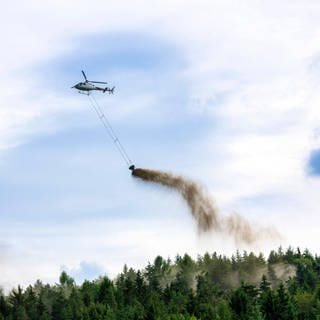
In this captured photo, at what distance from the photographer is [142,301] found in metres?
162

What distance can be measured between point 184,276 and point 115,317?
61.4m

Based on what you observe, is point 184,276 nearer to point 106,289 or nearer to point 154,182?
point 106,289

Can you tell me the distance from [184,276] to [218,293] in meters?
16.0

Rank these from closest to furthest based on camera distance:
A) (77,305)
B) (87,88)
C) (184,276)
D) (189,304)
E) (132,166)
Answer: (132,166), (87,88), (189,304), (77,305), (184,276)

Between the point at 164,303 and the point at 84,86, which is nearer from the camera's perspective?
the point at 84,86

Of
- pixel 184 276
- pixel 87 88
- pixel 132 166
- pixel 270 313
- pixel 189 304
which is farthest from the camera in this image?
pixel 184 276

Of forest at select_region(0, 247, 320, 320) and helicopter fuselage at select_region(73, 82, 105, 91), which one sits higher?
helicopter fuselage at select_region(73, 82, 105, 91)

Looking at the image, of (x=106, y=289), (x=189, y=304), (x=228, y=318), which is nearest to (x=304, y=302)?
(x=189, y=304)

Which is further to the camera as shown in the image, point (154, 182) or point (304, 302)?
point (304, 302)

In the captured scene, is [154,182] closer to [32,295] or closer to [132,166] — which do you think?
[132,166]

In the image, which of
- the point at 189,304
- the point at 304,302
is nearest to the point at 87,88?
the point at 189,304

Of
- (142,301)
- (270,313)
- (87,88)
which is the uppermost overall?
(87,88)

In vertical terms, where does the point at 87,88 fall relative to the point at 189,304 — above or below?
above

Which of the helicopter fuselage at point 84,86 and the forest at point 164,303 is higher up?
the helicopter fuselage at point 84,86
